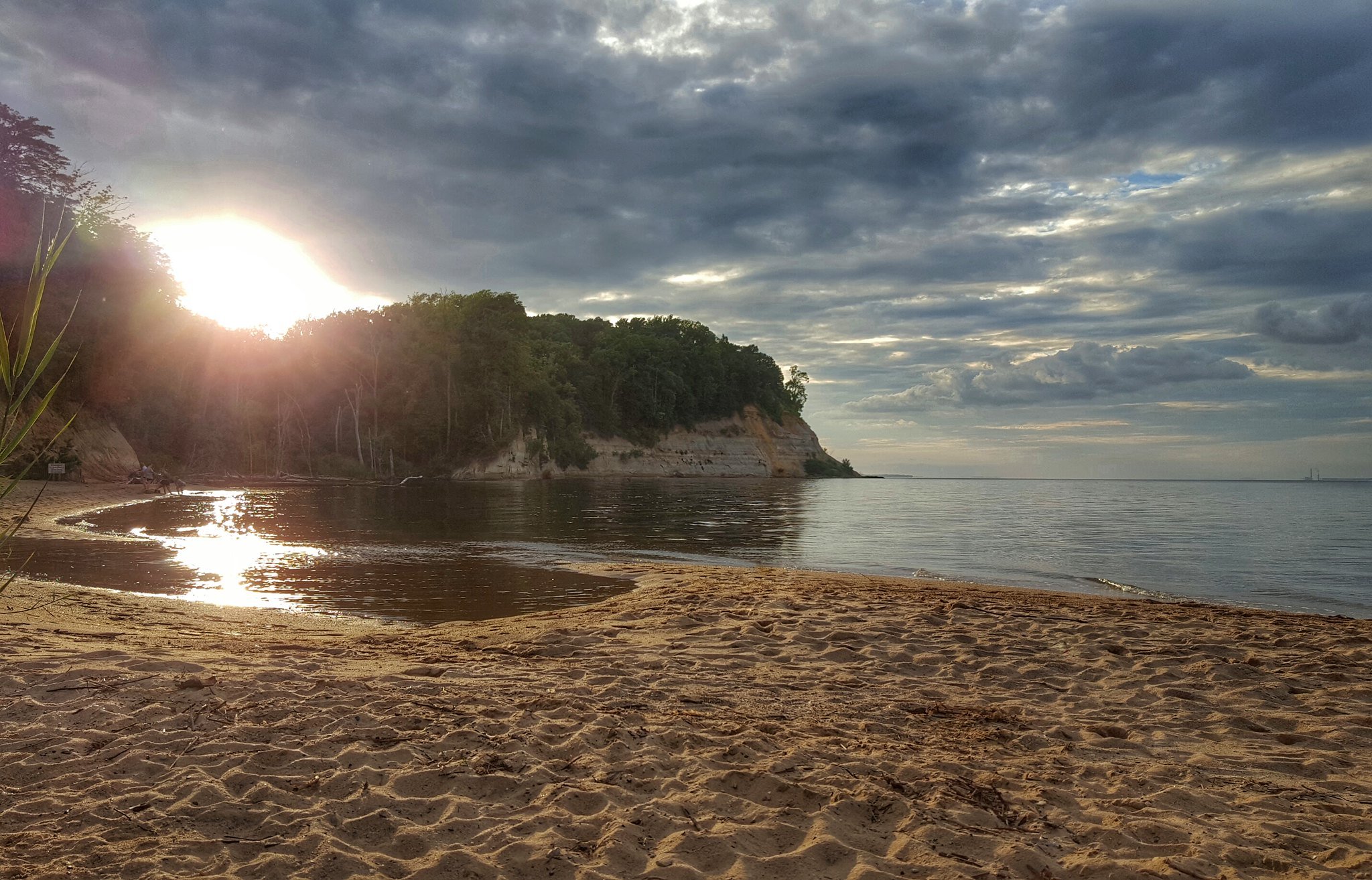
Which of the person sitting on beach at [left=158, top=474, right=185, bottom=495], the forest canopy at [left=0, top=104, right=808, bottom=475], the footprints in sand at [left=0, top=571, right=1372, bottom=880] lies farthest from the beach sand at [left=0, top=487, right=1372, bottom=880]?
the person sitting on beach at [left=158, top=474, right=185, bottom=495]

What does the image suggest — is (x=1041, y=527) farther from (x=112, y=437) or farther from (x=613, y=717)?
(x=112, y=437)

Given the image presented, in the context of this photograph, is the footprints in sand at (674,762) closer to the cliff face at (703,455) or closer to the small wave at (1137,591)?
the small wave at (1137,591)

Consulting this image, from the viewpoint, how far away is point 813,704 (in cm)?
579

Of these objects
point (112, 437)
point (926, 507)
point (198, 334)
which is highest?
point (198, 334)

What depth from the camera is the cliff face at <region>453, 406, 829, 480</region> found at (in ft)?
232

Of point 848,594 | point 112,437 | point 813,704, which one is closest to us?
point 813,704

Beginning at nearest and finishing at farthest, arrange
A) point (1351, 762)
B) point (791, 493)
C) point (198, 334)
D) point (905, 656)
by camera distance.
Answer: point (1351, 762), point (905, 656), point (198, 334), point (791, 493)

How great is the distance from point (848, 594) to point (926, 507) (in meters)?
33.5

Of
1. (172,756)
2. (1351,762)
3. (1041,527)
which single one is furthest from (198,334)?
(1351,762)

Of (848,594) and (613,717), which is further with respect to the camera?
(848,594)

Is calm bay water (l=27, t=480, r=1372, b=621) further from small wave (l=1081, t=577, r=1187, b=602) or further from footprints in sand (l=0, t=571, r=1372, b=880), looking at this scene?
footprints in sand (l=0, t=571, r=1372, b=880)

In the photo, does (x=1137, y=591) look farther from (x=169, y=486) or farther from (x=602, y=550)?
(x=169, y=486)

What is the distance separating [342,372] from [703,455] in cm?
4737

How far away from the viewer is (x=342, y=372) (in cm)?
6284
